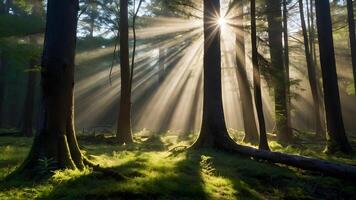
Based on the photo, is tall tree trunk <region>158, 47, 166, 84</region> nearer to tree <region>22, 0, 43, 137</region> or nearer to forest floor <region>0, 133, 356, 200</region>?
tree <region>22, 0, 43, 137</region>

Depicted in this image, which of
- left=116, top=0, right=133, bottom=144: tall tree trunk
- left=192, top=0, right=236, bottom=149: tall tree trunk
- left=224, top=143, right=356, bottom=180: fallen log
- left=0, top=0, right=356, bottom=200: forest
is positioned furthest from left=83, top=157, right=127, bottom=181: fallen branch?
left=116, top=0, right=133, bottom=144: tall tree trunk

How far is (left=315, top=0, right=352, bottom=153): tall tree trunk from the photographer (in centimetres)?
1416

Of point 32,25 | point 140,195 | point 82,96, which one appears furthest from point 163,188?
point 82,96

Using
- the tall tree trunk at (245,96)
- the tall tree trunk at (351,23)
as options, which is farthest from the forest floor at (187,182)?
the tall tree trunk at (351,23)

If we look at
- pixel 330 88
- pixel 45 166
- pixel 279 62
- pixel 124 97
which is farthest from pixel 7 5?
pixel 45 166

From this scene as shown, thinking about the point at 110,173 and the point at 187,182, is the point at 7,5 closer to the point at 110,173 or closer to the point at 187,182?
the point at 110,173

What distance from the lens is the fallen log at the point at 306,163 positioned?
361 inches

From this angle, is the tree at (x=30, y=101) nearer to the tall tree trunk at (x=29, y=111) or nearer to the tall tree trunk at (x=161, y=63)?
the tall tree trunk at (x=29, y=111)

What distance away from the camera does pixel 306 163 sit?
993cm

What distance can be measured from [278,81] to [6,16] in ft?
44.6

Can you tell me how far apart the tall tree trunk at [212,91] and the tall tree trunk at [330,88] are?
4.09 metres

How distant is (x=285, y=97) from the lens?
1847cm

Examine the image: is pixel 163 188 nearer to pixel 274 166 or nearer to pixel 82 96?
pixel 274 166

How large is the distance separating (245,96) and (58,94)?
11341 mm
